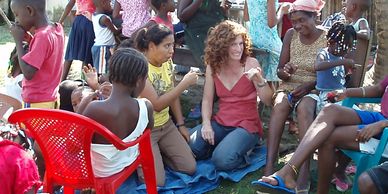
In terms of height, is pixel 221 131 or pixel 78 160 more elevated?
pixel 78 160

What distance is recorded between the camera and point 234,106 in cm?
497

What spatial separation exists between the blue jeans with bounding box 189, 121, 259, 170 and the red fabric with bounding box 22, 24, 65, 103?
1.32 m

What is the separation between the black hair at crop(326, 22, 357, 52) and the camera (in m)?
4.46

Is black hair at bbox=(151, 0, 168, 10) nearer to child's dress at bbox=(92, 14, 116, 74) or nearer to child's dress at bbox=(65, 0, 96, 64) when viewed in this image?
child's dress at bbox=(92, 14, 116, 74)

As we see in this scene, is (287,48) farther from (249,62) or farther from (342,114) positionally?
(342,114)

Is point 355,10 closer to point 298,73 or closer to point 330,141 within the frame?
point 298,73

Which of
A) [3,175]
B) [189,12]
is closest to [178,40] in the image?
[189,12]

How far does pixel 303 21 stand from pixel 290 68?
1.33 feet

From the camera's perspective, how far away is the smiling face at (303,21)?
15.5 feet

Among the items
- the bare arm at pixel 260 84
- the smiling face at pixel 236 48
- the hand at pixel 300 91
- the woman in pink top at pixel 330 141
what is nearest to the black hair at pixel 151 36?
the smiling face at pixel 236 48

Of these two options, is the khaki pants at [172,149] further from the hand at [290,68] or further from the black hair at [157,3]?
the black hair at [157,3]

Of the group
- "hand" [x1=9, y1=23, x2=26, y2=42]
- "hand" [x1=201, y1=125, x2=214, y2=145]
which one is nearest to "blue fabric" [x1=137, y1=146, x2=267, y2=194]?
"hand" [x1=201, y1=125, x2=214, y2=145]

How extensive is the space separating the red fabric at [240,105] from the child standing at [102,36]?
5.85 ft

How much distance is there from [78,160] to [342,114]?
1893mm
